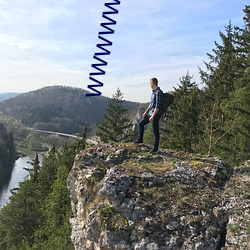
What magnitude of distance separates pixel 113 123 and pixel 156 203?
2086cm

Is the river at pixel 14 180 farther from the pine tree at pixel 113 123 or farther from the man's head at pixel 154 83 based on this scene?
the man's head at pixel 154 83

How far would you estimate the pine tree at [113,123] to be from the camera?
96.7 feet

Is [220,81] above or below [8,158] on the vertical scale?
above

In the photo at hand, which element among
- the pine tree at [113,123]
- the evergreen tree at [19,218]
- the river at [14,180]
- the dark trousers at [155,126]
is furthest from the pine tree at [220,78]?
the river at [14,180]

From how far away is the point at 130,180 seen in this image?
9.88 metres

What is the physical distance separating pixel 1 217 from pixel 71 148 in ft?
36.0

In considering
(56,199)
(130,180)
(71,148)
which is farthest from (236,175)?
(71,148)

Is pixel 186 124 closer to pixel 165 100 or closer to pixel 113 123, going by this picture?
pixel 113 123

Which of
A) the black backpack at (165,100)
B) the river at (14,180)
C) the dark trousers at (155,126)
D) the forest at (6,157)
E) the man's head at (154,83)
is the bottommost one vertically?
the river at (14,180)

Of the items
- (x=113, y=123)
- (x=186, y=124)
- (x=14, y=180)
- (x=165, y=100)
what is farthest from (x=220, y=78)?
(x=14, y=180)

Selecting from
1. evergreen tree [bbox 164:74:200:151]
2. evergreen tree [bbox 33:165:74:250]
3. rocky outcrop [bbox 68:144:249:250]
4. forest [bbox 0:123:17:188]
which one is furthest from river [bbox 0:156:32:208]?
rocky outcrop [bbox 68:144:249:250]

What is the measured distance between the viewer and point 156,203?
29.9ft

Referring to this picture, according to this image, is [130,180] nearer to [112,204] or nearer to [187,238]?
[112,204]

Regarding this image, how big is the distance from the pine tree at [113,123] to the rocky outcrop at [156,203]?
17782mm
